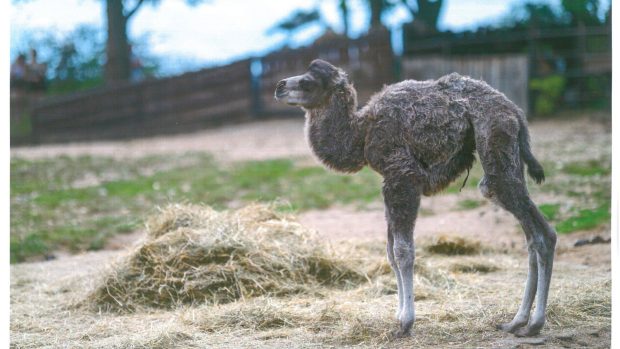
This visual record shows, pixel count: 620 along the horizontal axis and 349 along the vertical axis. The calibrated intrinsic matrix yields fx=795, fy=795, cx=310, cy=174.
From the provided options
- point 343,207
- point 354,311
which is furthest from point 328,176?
point 354,311

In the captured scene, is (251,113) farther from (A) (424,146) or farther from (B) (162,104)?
(A) (424,146)

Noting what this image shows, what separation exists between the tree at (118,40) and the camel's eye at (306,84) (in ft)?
53.7

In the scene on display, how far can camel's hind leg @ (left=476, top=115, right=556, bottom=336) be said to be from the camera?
5176mm

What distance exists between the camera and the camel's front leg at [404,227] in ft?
17.3

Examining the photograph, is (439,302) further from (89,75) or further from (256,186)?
(89,75)

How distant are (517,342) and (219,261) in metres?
2.87

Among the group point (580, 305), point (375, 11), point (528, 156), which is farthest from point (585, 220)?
point (375, 11)

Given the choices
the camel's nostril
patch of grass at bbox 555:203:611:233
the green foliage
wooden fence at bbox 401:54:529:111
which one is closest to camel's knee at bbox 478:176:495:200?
the camel's nostril

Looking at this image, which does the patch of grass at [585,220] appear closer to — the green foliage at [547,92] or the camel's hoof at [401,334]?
the camel's hoof at [401,334]

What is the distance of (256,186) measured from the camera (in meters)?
13.3

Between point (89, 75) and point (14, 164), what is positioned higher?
point (89, 75)

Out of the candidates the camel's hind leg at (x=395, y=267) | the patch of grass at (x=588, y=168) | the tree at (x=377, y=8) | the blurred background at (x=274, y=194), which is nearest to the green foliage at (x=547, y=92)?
the blurred background at (x=274, y=194)

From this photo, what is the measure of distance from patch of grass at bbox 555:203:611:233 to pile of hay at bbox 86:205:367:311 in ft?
10.9

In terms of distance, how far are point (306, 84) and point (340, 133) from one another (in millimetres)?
423
